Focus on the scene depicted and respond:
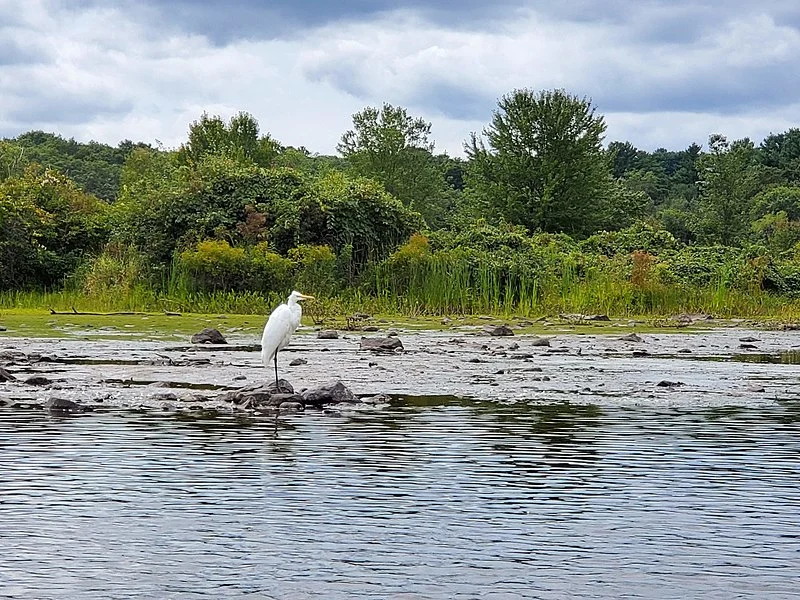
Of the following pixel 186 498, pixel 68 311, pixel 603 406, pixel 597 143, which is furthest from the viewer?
pixel 597 143

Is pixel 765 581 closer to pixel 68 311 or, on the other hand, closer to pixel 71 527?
pixel 71 527

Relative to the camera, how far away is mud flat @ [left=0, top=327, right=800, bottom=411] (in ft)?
44.0

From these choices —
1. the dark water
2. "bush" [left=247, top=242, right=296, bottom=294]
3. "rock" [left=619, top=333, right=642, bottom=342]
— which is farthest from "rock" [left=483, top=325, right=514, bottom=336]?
the dark water

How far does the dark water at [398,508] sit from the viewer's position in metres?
5.67

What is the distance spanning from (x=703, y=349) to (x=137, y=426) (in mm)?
13617

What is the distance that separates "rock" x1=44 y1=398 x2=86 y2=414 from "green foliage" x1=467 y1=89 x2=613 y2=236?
45.3 meters

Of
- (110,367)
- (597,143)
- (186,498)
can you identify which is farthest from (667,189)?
(186,498)

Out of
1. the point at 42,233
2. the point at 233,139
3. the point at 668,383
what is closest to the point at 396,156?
the point at 233,139

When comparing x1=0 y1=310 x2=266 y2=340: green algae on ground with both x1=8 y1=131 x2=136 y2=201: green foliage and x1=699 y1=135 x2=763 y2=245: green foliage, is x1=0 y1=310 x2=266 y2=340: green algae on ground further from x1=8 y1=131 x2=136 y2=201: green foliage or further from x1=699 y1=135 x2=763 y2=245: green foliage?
x1=8 y1=131 x2=136 y2=201: green foliage

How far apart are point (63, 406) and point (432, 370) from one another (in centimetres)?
616

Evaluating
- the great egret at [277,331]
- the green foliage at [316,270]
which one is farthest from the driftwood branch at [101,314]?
the great egret at [277,331]

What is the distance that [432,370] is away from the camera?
54.7ft

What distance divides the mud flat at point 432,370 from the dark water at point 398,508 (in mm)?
1906

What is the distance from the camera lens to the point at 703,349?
71.8 ft
